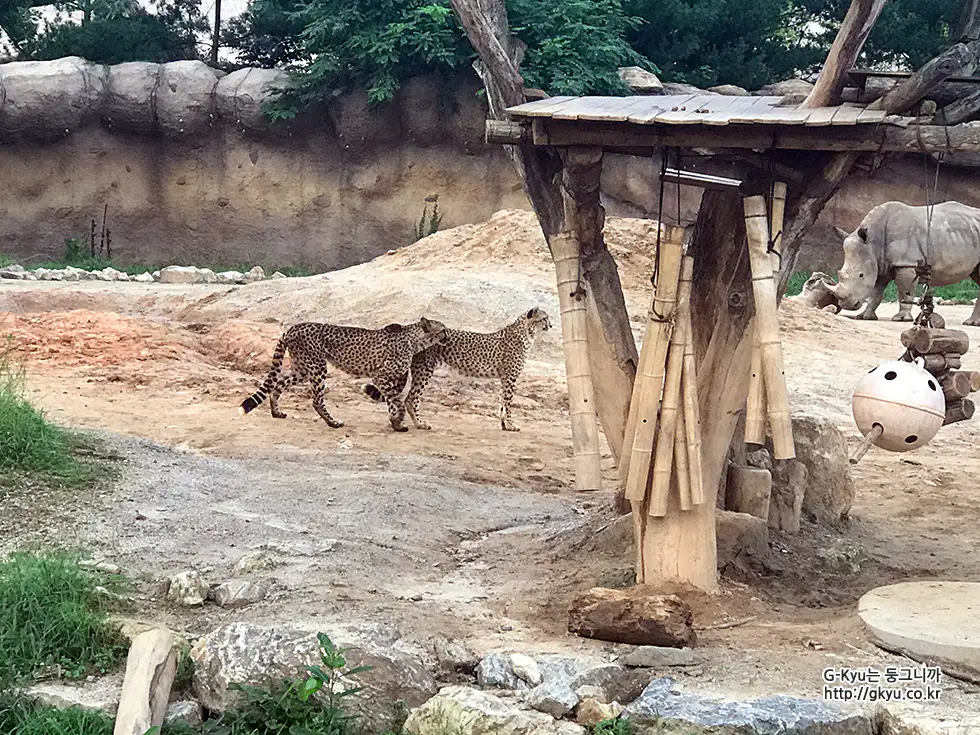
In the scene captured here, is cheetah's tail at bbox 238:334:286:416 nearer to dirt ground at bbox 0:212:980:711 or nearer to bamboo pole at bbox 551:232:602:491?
dirt ground at bbox 0:212:980:711

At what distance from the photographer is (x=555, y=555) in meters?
6.72

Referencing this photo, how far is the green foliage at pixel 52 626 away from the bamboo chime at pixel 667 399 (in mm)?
2299

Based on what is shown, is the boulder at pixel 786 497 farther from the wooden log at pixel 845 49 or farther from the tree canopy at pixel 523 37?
the tree canopy at pixel 523 37

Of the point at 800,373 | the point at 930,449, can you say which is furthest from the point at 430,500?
the point at 800,373

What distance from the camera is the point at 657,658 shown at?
4.94 meters

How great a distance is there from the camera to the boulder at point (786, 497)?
22.8 ft

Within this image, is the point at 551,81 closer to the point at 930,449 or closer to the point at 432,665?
the point at 930,449

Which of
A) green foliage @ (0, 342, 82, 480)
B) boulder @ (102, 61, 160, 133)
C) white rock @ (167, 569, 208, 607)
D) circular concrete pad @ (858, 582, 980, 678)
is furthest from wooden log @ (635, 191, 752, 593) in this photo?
boulder @ (102, 61, 160, 133)

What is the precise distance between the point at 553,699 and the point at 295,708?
954 mm

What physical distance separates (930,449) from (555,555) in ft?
15.7

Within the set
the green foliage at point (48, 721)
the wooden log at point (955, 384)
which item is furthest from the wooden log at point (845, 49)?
the green foliage at point (48, 721)

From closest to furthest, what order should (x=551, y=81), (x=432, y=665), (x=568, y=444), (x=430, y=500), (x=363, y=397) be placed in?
(x=432, y=665), (x=430, y=500), (x=568, y=444), (x=363, y=397), (x=551, y=81)

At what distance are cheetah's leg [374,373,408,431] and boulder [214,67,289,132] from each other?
11.7 meters

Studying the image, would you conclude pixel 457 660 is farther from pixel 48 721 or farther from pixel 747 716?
pixel 48 721
